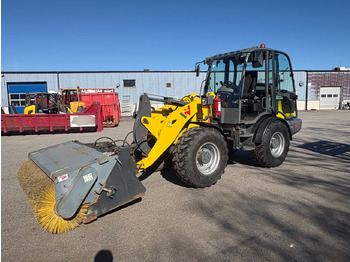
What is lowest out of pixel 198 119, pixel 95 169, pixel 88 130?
pixel 88 130

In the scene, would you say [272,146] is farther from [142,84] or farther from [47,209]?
[142,84]

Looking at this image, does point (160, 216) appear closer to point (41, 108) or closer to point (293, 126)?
point (293, 126)

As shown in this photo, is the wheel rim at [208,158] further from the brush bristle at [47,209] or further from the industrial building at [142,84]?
the industrial building at [142,84]

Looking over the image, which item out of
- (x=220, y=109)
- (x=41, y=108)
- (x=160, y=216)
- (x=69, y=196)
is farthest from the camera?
(x=41, y=108)

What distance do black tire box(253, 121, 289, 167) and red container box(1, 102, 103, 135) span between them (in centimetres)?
956

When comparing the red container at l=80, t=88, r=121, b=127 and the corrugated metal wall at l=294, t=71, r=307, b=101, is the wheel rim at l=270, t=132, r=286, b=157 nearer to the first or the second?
the red container at l=80, t=88, r=121, b=127

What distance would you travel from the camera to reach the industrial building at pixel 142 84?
23.1m

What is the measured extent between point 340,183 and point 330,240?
85.8 inches

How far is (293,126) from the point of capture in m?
6.40

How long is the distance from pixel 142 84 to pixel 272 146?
20.6 metres

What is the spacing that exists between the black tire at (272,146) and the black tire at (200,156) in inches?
45.2

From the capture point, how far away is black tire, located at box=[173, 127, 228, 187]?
13.4 feet

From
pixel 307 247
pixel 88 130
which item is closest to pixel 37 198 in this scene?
pixel 307 247

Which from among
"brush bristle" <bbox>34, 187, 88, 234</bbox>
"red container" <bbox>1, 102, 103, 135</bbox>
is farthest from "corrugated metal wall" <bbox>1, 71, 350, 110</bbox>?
"brush bristle" <bbox>34, 187, 88, 234</bbox>
